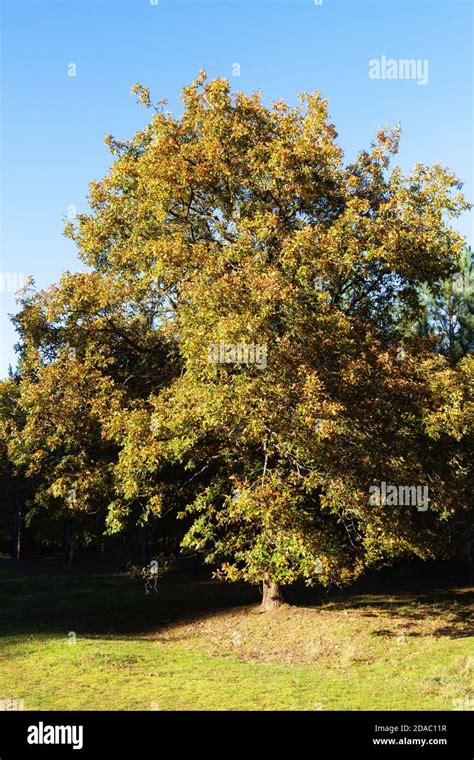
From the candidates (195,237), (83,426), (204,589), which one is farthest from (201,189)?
(204,589)

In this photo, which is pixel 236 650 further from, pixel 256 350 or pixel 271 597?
pixel 256 350

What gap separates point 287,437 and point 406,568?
70.6 ft

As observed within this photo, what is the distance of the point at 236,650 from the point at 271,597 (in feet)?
13.6

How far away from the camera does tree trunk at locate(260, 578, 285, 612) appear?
20.8 meters

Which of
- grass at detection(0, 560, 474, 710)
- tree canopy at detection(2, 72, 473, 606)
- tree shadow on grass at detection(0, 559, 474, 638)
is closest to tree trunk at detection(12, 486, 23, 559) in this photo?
tree shadow on grass at detection(0, 559, 474, 638)

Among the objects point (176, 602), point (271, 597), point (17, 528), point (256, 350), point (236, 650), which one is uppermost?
point (256, 350)

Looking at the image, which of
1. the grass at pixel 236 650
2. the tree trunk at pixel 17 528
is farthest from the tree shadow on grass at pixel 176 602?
the tree trunk at pixel 17 528

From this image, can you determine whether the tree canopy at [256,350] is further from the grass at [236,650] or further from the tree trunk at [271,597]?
the grass at [236,650]

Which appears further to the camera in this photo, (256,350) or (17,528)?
(17,528)

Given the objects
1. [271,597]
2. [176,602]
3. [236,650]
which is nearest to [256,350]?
[236,650]

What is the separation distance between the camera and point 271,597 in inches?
830

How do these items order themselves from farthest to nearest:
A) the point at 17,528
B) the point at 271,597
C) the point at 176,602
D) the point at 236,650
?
1. the point at 17,528
2. the point at 176,602
3. the point at 271,597
4. the point at 236,650

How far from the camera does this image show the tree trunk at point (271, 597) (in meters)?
20.8

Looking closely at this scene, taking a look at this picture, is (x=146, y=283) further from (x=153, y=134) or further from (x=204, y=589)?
(x=204, y=589)
